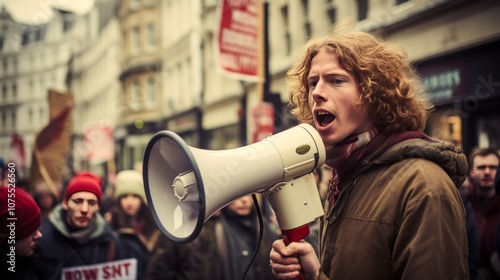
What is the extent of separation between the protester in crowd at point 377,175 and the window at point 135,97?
8.28m

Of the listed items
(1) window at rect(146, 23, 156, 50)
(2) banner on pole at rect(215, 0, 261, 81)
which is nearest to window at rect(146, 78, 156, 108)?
(1) window at rect(146, 23, 156, 50)

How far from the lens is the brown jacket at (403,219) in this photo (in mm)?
1249

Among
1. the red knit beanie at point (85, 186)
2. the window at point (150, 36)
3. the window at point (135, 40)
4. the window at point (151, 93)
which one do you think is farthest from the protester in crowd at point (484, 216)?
the window at point (150, 36)

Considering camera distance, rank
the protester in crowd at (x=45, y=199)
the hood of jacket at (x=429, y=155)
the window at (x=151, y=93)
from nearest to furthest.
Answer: the hood of jacket at (x=429, y=155) < the protester in crowd at (x=45, y=199) < the window at (x=151, y=93)

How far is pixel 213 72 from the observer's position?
12.8 metres

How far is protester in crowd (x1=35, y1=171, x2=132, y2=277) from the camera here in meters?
2.47

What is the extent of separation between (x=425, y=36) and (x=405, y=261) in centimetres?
688

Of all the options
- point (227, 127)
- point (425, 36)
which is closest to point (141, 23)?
point (227, 127)

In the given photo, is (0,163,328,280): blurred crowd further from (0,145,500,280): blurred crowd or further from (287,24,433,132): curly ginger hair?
(287,24,433,132): curly ginger hair

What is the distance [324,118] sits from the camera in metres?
1.59

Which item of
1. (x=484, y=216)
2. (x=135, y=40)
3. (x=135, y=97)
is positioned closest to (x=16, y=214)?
(x=484, y=216)

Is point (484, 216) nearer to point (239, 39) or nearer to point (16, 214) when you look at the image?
point (16, 214)

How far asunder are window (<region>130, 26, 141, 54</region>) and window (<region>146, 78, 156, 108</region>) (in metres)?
0.73

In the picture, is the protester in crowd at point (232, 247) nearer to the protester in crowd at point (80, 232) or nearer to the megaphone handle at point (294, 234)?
the protester in crowd at point (80, 232)
